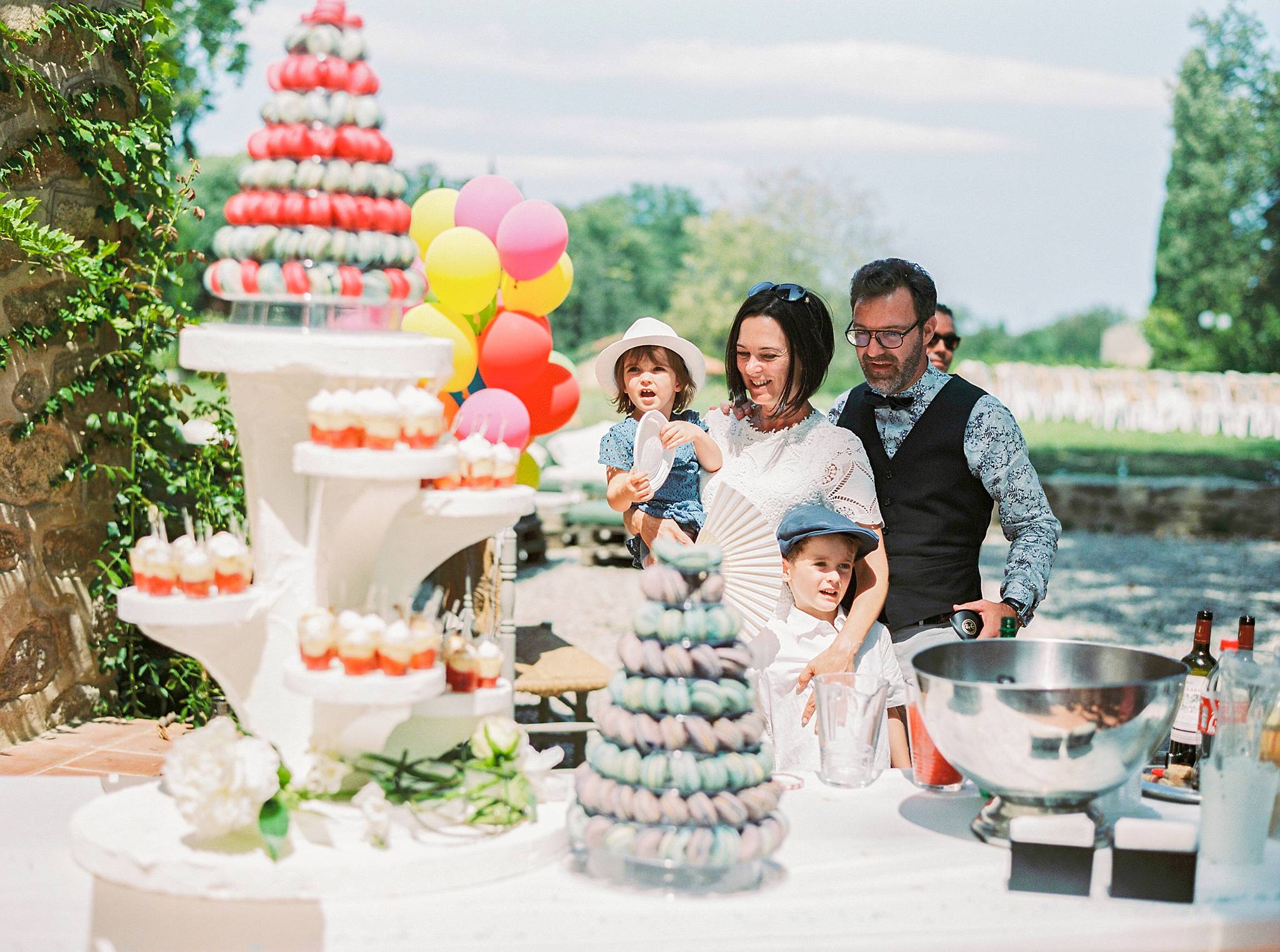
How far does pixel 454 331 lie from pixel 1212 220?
31.2 metres

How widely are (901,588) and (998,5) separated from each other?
259ft

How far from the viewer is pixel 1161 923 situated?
168 centimetres

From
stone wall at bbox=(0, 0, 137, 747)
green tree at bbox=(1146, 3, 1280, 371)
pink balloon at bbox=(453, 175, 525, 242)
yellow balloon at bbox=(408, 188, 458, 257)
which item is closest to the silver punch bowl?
pink balloon at bbox=(453, 175, 525, 242)

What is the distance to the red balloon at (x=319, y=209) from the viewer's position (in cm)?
171

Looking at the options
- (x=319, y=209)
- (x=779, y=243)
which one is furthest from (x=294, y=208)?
(x=779, y=243)

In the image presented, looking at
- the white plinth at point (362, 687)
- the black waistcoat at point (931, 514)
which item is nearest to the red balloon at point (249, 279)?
the white plinth at point (362, 687)

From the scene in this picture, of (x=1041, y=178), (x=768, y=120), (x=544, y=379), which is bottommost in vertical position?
(x=544, y=379)

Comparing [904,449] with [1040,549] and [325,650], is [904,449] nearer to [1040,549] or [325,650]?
[1040,549]

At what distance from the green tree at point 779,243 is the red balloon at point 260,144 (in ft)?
102

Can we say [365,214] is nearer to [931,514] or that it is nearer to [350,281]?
[350,281]

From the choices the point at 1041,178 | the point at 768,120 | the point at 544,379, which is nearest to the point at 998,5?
the point at 1041,178

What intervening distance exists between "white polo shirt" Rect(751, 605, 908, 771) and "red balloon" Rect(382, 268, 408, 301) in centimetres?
124

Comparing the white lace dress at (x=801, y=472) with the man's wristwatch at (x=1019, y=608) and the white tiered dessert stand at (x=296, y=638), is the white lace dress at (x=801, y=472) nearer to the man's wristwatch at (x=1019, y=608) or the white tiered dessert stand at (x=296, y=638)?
the man's wristwatch at (x=1019, y=608)

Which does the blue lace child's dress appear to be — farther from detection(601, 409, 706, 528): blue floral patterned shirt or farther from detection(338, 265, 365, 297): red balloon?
detection(338, 265, 365, 297): red balloon
